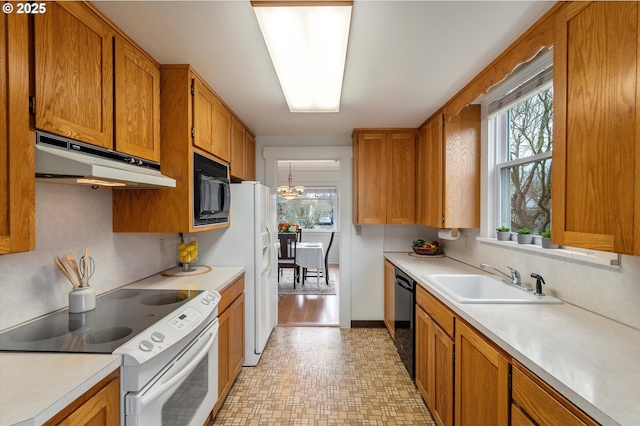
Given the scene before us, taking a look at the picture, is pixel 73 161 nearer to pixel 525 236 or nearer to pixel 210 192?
pixel 210 192

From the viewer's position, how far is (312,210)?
795cm

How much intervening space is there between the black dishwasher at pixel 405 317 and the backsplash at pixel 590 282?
2.39 feet

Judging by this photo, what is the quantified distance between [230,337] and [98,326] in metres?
1.04

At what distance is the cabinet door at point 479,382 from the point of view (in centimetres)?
117

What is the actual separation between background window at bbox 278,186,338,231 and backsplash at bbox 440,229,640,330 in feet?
19.3

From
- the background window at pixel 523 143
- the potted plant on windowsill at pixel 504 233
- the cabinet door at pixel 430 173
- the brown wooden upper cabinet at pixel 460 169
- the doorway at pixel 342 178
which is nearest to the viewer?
the background window at pixel 523 143

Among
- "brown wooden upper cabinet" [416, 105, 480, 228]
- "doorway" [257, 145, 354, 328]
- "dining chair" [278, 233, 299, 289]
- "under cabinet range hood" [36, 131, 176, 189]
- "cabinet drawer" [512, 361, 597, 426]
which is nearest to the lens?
"cabinet drawer" [512, 361, 597, 426]

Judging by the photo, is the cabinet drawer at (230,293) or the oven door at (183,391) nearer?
the oven door at (183,391)

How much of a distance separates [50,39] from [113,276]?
1.33 meters

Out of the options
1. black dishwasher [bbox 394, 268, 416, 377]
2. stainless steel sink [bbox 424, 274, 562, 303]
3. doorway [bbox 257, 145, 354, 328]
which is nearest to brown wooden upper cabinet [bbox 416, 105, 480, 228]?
stainless steel sink [bbox 424, 274, 562, 303]

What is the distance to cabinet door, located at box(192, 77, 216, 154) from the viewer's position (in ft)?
6.39

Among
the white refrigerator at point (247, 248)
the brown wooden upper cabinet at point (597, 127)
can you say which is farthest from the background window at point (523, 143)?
the white refrigerator at point (247, 248)

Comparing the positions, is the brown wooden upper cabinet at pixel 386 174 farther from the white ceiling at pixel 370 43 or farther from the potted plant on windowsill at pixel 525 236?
the potted plant on windowsill at pixel 525 236

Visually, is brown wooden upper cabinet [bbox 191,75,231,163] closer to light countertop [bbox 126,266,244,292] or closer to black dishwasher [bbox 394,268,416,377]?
light countertop [bbox 126,266,244,292]
